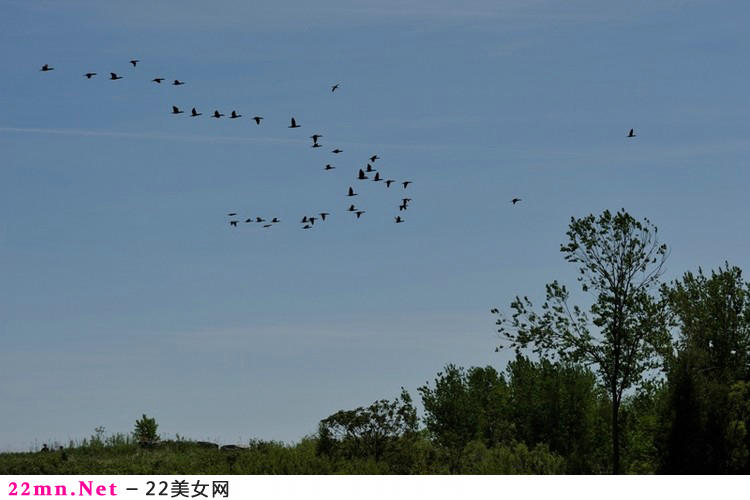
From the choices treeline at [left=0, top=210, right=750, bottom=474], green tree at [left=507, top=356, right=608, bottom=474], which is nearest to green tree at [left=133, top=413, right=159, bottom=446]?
treeline at [left=0, top=210, right=750, bottom=474]

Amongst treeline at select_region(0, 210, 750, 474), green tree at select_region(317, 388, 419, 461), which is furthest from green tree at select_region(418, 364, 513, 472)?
green tree at select_region(317, 388, 419, 461)

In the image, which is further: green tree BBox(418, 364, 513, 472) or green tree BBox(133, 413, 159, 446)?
green tree BBox(418, 364, 513, 472)

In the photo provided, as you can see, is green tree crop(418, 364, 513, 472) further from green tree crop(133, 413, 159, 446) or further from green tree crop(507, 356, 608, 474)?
green tree crop(133, 413, 159, 446)

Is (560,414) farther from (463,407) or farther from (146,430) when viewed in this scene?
(146,430)

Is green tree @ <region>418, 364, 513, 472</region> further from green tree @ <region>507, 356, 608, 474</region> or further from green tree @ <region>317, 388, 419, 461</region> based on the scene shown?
green tree @ <region>317, 388, 419, 461</region>

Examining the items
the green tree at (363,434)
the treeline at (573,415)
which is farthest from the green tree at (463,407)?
the green tree at (363,434)

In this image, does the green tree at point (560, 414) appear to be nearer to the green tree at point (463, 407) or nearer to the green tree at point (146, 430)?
the green tree at point (463, 407)

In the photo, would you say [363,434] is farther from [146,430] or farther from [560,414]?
[560,414]

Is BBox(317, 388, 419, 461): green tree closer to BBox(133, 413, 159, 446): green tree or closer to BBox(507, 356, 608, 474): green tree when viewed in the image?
BBox(133, 413, 159, 446): green tree

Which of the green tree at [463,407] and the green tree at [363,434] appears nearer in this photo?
the green tree at [363,434]

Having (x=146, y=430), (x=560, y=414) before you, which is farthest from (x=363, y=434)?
(x=560, y=414)

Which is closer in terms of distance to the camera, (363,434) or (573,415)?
(363,434)

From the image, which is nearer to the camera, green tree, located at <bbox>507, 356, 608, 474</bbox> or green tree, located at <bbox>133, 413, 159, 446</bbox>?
green tree, located at <bbox>133, 413, 159, 446</bbox>

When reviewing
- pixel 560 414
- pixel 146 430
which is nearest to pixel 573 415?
pixel 560 414
